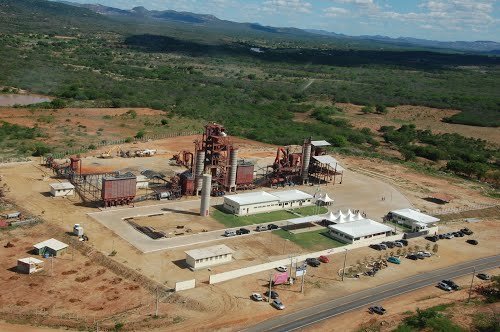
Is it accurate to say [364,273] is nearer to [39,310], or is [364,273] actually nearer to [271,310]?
[271,310]

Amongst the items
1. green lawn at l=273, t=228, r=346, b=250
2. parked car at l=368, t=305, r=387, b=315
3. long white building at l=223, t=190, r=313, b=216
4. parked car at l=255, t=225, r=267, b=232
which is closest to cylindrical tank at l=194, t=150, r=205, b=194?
long white building at l=223, t=190, r=313, b=216

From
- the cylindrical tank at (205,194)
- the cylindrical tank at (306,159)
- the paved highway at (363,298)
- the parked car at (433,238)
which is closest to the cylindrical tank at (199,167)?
the cylindrical tank at (205,194)

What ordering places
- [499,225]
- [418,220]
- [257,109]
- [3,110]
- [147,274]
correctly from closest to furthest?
[147,274] → [418,220] → [499,225] → [3,110] → [257,109]

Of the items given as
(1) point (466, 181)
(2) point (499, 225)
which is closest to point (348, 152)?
(1) point (466, 181)

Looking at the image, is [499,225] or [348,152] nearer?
[499,225]

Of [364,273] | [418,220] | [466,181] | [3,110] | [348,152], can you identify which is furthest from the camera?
[3,110]

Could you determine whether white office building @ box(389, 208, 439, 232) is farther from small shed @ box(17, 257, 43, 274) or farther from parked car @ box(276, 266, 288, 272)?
small shed @ box(17, 257, 43, 274)
